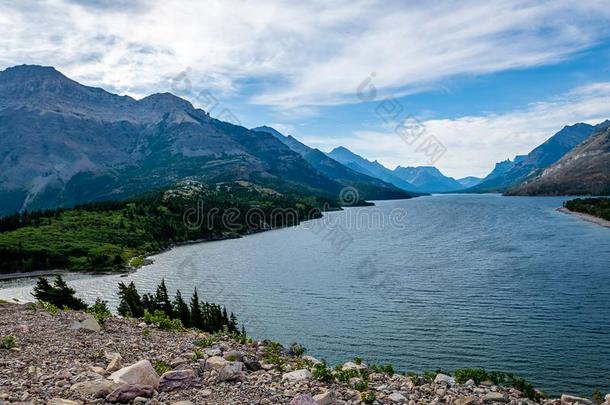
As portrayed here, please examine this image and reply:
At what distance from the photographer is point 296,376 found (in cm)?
2027

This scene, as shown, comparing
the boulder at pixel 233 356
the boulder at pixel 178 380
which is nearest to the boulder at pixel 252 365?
the boulder at pixel 233 356

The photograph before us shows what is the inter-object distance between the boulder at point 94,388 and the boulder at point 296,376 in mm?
7308

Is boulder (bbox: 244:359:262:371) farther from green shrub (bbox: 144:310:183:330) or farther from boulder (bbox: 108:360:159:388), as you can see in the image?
green shrub (bbox: 144:310:183:330)

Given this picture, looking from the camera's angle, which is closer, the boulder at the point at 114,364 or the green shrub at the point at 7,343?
the boulder at the point at 114,364

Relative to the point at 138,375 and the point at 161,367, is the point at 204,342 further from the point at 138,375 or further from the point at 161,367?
the point at 138,375

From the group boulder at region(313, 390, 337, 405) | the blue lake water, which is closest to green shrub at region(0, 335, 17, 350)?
boulder at region(313, 390, 337, 405)

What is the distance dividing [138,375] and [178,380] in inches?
63.2

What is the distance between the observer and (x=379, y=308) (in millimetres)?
72875

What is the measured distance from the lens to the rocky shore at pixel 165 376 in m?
15.8

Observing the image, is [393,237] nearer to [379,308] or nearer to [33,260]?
[379,308]

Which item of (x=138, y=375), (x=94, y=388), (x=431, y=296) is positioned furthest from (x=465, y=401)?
(x=431, y=296)

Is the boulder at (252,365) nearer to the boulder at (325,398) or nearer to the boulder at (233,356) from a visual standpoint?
the boulder at (233,356)

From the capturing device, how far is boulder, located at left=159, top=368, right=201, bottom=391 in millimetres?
17466

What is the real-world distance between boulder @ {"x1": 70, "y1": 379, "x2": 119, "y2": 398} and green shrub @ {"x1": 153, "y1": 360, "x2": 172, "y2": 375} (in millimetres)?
3285
